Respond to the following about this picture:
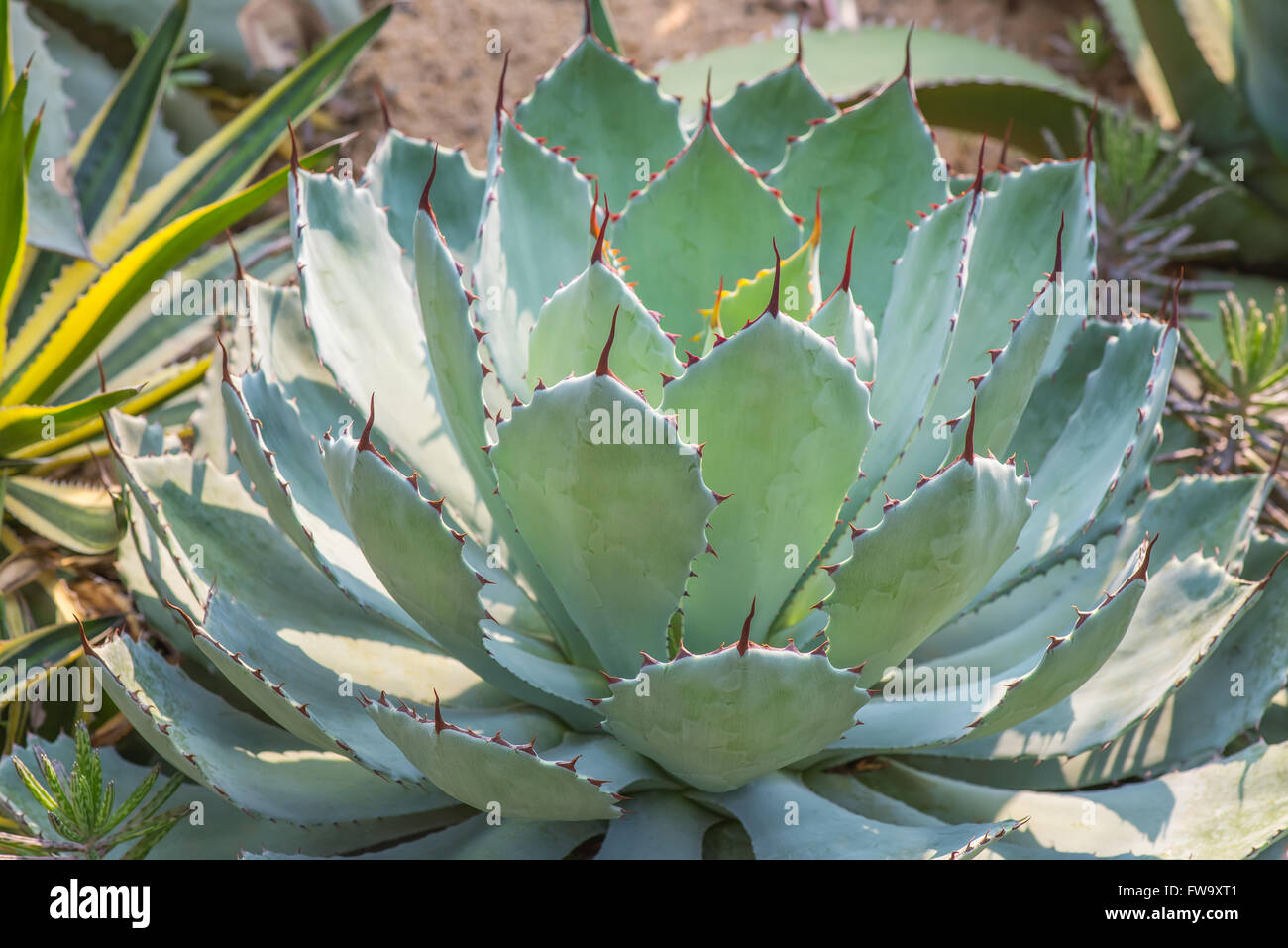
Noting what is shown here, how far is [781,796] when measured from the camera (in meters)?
1.29

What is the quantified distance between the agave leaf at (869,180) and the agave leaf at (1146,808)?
2.01ft

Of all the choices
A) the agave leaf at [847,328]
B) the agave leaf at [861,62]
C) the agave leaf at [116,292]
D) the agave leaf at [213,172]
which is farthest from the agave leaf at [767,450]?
the agave leaf at [861,62]

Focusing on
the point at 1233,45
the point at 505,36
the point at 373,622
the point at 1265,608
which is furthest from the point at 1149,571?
the point at 505,36

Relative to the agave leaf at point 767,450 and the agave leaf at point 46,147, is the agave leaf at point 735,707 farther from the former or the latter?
the agave leaf at point 46,147

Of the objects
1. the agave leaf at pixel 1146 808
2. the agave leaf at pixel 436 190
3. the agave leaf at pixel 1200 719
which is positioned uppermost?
the agave leaf at pixel 436 190

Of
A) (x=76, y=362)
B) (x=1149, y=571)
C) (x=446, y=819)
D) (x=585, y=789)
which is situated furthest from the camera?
(x=76, y=362)

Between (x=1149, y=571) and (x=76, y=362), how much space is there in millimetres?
1568

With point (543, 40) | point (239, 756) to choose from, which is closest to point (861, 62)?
point (543, 40)

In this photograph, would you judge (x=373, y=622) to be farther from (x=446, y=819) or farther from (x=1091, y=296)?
(x=1091, y=296)

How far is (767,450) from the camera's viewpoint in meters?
1.14

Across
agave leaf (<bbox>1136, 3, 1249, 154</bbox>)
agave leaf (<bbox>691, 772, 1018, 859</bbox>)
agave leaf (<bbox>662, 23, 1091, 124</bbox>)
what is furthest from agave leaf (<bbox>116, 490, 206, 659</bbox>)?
agave leaf (<bbox>1136, 3, 1249, 154</bbox>)

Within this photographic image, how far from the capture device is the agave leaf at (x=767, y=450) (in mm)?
1086

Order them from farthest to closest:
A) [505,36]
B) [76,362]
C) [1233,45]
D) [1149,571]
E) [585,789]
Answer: [505,36], [1233,45], [76,362], [1149,571], [585,789]

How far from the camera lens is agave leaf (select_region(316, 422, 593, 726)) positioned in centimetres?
110
